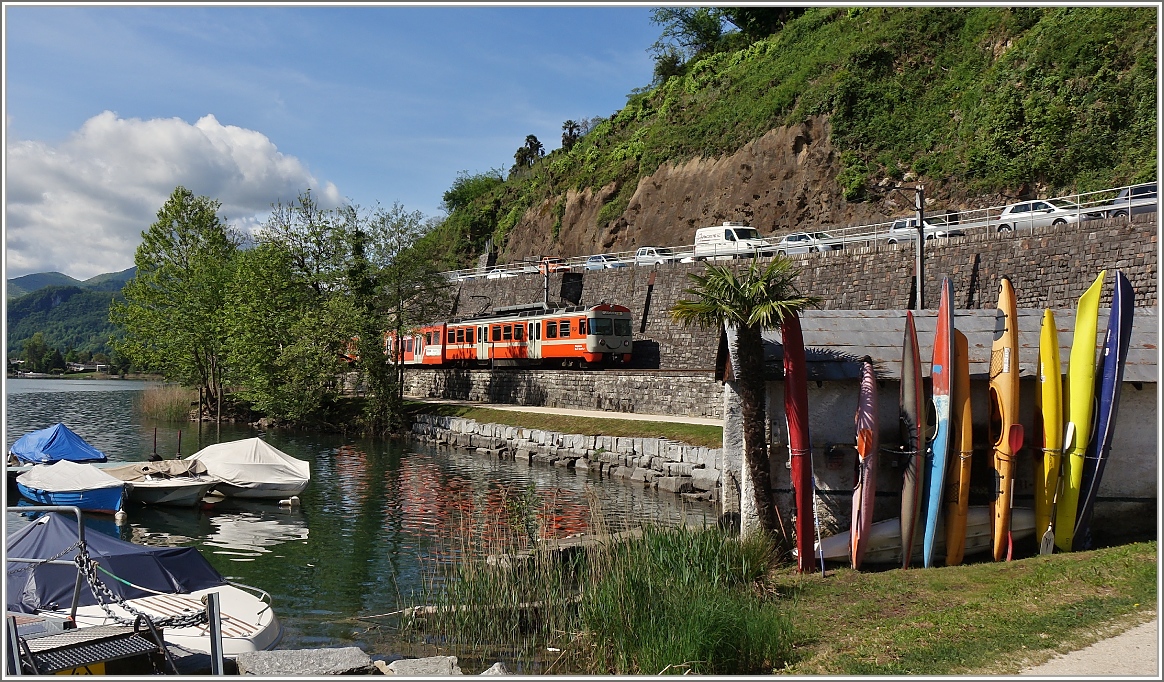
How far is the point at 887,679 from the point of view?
17.6ft

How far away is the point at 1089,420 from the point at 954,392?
1.67 meters

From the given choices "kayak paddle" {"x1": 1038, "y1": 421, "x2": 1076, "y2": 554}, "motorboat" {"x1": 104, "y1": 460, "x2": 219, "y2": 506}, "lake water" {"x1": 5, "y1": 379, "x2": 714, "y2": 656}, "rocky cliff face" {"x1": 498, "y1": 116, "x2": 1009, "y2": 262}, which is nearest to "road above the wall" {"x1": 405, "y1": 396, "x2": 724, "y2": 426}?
"lake water" {"x1": 5, "y1": 379, "x2": 714, "y2": 656}

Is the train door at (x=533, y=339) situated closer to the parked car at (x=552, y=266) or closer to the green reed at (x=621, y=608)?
the parked car at (x=552, y=266)

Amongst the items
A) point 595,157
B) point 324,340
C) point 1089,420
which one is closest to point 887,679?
point 1089,420

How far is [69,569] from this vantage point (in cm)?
855

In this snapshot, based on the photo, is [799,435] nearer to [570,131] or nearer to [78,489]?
[78,489]

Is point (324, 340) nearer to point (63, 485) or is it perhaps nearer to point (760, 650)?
point (63, 485)

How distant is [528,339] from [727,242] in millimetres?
9316

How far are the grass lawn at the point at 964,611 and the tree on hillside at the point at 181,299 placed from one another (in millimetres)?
34305

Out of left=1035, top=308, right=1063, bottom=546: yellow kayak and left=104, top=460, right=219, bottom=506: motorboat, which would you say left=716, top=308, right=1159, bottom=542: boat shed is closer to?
left=1035, top=308, right=1063, bottom=546: yellow kayak

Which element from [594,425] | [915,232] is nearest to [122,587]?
[594,425]

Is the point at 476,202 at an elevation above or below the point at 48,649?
above

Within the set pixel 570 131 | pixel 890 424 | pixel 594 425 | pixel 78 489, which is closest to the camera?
pixel 890 424

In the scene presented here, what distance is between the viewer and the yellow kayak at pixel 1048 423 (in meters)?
10.2
